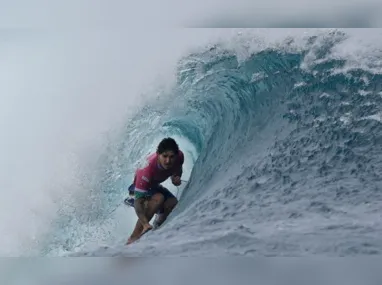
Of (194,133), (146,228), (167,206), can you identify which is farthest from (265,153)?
(146,228)

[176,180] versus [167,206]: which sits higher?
[176,180]

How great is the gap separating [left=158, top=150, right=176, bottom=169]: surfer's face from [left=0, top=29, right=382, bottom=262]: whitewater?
0.06 metres

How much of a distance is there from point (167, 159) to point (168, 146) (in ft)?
0.17

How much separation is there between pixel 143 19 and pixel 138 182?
0.66 m

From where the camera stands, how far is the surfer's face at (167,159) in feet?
7.34

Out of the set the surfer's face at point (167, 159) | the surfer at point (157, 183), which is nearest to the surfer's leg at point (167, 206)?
the surfer at point (157, 183)

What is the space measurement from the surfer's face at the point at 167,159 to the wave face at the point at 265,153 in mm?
64

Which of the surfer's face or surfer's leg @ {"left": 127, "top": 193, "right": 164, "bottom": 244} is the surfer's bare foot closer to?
surfer's leg @ {"left": 127, "top": 193, "right": 164, "bottom": 244}

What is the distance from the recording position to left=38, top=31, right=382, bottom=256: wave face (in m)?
2.14

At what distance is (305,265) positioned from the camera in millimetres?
2115

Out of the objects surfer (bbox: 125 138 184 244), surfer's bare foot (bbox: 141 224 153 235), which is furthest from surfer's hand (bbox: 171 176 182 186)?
surfer's bare foot (bbox: 141 224 153 235)

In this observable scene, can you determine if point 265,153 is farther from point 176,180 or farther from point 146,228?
point 146,228

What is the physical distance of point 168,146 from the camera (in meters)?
2.25

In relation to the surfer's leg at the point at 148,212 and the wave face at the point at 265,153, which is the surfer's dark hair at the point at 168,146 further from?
the surfer's leg at the point at 148,212
